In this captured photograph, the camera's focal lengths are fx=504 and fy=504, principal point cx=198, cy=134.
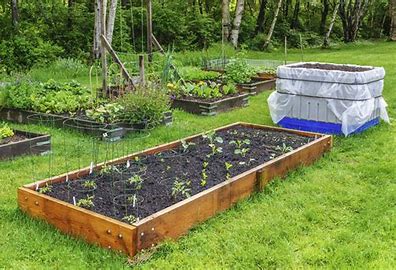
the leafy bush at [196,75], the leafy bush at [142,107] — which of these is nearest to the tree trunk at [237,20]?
the leafy bush at [196,75]

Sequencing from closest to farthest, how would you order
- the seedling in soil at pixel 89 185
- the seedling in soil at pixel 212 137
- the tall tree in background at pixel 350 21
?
the seedling in soil at pixel 89 185 → the seedling in soil at pixel 212 137 → the tall tree in background at pixel 350 21

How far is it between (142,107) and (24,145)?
1646mm

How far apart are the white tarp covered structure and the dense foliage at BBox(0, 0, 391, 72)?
6.75 metres

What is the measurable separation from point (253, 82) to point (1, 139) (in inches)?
227

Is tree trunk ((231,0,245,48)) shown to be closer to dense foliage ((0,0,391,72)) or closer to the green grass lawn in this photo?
→ dense foliage ((0,0,391,72))

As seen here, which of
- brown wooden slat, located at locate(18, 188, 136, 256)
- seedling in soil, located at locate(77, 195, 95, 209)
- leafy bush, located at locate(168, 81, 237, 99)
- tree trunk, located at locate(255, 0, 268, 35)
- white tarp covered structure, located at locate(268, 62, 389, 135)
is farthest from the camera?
tree trunk, located at locate(255, 0, 268, 35)

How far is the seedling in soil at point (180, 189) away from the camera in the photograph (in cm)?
382

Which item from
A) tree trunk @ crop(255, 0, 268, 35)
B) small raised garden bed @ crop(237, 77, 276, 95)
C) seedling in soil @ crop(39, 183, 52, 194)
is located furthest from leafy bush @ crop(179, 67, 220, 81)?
tree trunk @ crop(255, 0, 268, 35)

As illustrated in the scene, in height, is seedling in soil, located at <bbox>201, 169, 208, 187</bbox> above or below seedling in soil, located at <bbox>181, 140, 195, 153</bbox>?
below

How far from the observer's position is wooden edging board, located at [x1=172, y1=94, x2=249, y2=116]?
7695 millimetres

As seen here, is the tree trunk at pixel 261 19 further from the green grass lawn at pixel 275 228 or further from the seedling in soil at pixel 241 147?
the seedling in soil at pixel 241 147

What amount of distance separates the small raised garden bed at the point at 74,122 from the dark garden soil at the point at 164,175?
123 cm

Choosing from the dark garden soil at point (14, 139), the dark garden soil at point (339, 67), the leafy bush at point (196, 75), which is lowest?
the dark garden soil at point (14, 139)

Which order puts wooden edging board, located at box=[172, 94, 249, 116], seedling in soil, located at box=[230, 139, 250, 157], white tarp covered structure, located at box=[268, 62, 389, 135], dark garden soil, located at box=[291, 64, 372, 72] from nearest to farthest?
seedling in soil, located at box=[230, 139, 250, 157]
white tarp covered structure, located at box=[268, 62, 389, 135]
dark garden soil, located at box=[291, 64, 372, 72]
wooden edging board, located at box=[172, 94, 249, 116]
